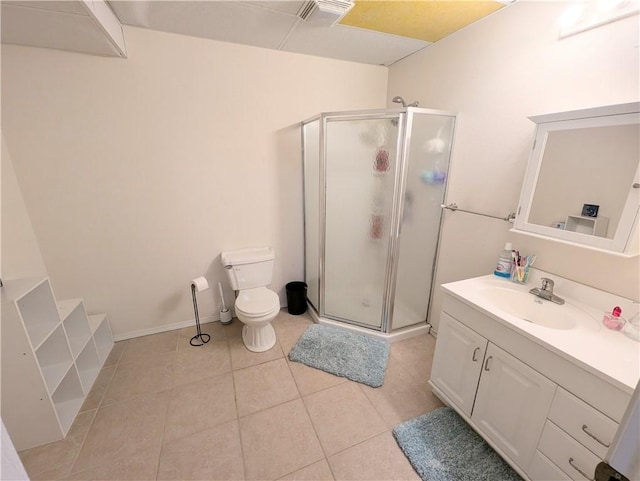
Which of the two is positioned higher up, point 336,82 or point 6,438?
point 336,82

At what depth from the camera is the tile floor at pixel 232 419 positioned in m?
1.38

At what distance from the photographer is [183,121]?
206 centimetres

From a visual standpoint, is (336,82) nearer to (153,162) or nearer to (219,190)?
(219,190)

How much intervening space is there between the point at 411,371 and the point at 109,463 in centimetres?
185

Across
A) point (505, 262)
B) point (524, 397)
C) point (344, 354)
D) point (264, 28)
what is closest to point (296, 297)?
point (344, 354)

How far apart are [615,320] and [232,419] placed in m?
2.00

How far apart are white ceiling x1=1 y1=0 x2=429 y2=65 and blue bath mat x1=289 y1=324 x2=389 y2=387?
229 centimetres

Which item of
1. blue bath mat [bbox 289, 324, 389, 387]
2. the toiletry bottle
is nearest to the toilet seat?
blue bath mat [bbox 289, 324, 389, 387]

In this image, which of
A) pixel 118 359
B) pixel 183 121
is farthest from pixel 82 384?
pixel 183 121

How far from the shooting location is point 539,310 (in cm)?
146

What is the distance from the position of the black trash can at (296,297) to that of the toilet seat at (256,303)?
0.37 m

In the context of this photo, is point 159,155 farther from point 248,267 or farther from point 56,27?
point 248,267

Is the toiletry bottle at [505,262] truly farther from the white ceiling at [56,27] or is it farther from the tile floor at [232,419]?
the white ceiling at [56,27]

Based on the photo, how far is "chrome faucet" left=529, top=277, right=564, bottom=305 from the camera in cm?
143
